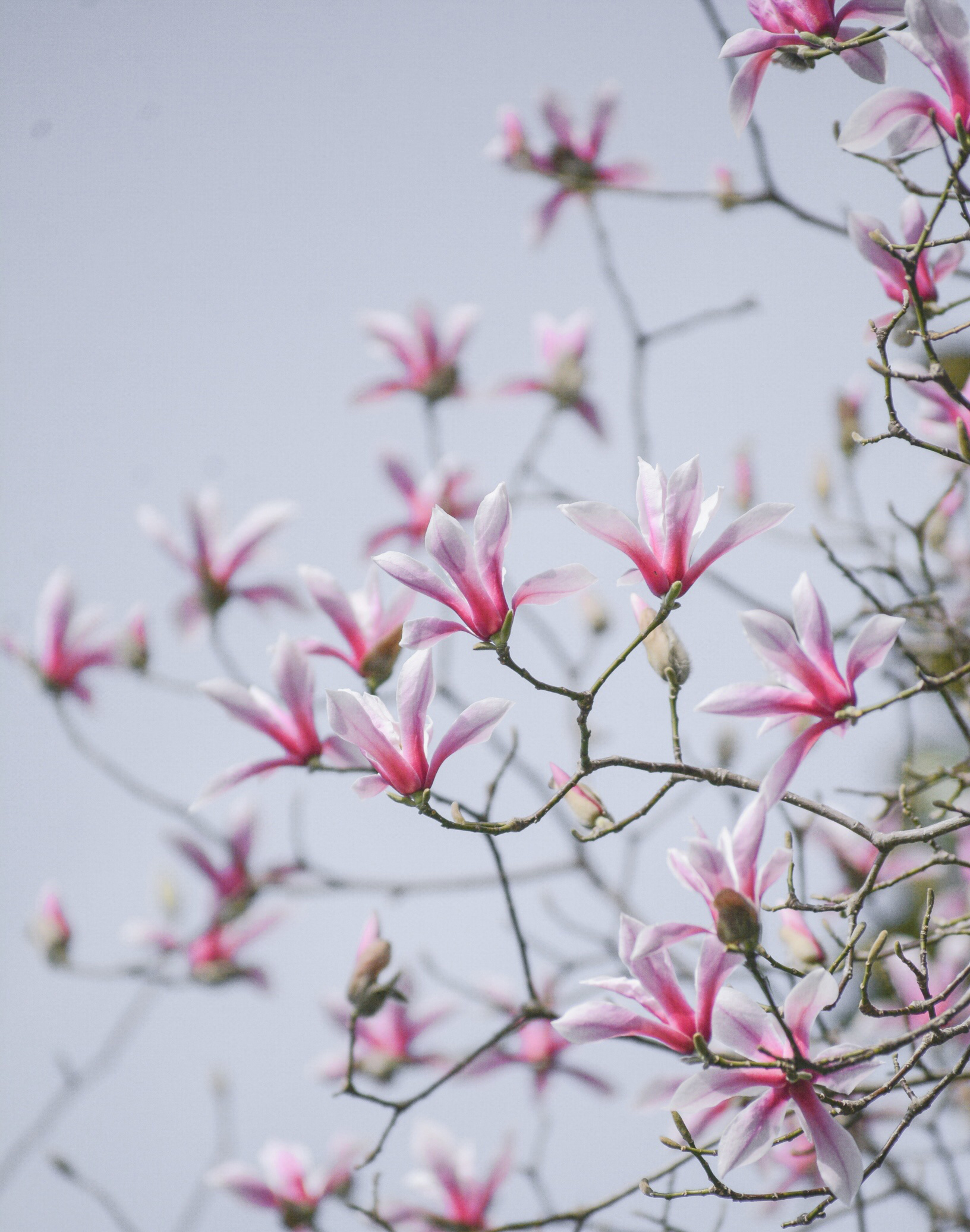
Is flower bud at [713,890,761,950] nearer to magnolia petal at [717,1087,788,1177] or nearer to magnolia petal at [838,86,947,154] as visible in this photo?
magnolia petal at [717,1087,788,1177]

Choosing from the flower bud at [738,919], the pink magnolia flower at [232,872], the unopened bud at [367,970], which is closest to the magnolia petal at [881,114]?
the flower bud at [738,919]

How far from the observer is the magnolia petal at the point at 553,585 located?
0.85 metres

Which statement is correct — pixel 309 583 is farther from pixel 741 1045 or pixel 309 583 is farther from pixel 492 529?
pixel 741 1045

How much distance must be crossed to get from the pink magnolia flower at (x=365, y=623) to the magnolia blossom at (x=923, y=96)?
0.67 m

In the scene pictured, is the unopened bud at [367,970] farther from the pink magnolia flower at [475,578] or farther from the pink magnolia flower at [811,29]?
the pink magnolia flower at [811,29]

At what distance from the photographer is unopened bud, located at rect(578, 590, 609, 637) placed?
1.62m

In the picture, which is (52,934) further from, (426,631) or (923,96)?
(923,96)

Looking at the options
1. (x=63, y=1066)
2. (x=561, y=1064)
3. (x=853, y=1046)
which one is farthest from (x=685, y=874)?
(x=63, y=1066)

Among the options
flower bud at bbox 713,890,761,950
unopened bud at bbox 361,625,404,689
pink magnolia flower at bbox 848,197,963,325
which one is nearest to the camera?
flower bud at bbox 713,890,761,950

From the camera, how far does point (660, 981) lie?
0.80 metres

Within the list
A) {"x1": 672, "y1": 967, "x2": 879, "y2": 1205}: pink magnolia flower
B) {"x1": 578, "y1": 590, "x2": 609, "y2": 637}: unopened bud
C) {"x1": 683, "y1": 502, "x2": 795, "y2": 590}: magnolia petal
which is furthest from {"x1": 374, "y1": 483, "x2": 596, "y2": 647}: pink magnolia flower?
{"x1": 578, "y1": 590, "x2": 609, "y2": 637}: unopened bud

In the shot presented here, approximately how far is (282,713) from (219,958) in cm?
81

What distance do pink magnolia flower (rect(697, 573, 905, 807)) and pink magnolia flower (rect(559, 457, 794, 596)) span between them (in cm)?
A: 7

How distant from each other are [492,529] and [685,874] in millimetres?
353
